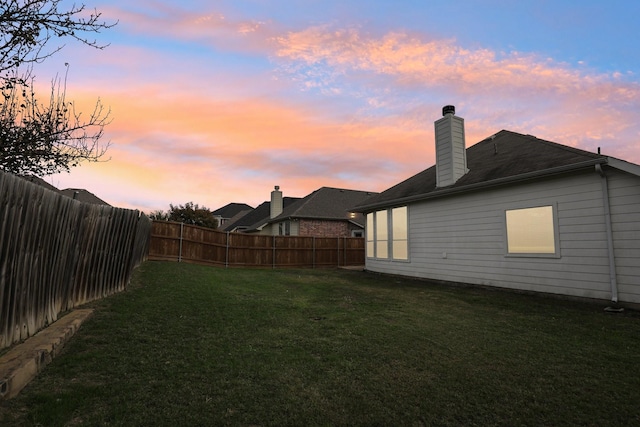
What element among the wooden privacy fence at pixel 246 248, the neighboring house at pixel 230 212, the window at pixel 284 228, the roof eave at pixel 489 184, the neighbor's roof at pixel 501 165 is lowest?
the wooden privacy fence at pixel 246 248

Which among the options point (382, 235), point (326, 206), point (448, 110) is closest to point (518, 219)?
point (448, 110)

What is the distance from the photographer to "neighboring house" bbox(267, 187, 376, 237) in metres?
24.9

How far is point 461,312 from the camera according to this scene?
6848 millimetres

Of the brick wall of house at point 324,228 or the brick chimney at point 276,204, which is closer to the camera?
the brick wall of house at point 324,228

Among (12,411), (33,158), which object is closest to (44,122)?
(33,158)

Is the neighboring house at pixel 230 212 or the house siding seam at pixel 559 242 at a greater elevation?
the neighboring house at pixel 230 212

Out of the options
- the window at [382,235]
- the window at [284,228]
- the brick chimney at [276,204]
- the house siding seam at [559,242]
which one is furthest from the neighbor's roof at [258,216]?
the house siding seam at [559,242]

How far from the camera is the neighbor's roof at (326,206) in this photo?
25.2 m

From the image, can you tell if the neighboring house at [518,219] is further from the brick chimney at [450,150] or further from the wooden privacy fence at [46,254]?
the wooden privacy fence at [46,254]

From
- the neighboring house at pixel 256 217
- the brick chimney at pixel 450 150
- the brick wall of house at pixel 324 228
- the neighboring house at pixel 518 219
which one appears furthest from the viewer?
the neighboring house at pixel 256 217

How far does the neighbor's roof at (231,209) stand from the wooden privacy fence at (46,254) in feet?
134

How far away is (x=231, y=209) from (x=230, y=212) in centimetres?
90

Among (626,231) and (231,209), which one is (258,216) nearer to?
(231,209)

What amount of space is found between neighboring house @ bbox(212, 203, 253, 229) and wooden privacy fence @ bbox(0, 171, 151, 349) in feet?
125
